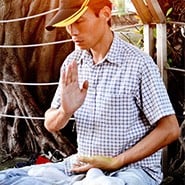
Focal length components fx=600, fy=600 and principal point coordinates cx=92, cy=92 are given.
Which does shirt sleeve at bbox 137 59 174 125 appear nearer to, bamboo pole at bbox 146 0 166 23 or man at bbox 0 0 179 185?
man at bbox 0 0 179 185

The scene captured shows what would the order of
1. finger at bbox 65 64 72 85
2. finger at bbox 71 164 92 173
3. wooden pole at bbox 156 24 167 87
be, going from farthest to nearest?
1. wooden pole at bbox 156 24 167 87
2. finger at bbox 71 164 92 173
3. finger at bbox 65 64 72 85

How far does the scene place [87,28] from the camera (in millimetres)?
2178

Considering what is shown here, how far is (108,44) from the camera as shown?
2.26 m

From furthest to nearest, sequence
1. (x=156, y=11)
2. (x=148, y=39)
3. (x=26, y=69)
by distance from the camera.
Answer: (x=26, y=69)
(x=148, y=39)
(x=156, y=11)

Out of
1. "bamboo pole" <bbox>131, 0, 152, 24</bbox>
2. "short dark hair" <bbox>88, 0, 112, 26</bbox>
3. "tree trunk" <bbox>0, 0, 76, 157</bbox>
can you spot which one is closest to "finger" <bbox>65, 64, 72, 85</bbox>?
"short dark hair" <bbox>88, 0, 112, 26</bbox>

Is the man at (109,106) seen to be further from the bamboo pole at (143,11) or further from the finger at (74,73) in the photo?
the bamboo pole at (143,11)

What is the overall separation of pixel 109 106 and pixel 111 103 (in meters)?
0.01

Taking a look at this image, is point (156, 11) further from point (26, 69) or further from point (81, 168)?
point (26, 69)

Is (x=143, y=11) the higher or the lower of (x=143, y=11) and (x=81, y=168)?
the higher

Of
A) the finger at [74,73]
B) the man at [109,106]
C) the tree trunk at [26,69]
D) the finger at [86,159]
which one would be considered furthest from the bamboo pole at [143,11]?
the tree trunk at [26,69]

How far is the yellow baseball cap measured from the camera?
2150 mm

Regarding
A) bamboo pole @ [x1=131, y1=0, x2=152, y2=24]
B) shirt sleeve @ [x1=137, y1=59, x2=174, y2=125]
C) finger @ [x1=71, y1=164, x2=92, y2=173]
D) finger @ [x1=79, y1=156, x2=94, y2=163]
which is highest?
bamboo pole @ [x1=131, y1=0, x2=152, y2=24]

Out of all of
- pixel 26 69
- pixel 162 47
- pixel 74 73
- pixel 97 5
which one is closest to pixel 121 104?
pixel 74 73

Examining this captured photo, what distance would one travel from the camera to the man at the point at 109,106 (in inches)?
84.5
